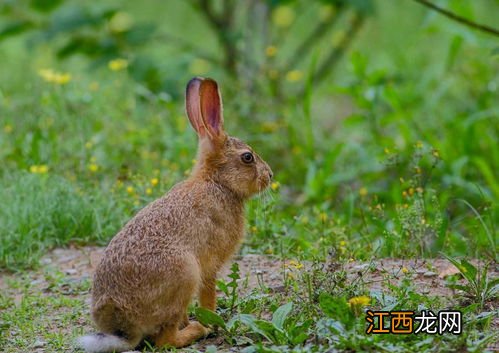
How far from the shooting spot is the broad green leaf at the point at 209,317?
4.66m

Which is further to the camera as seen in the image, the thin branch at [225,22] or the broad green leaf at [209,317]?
the thin branch at [225,22]

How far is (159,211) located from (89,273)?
1256 millimetres

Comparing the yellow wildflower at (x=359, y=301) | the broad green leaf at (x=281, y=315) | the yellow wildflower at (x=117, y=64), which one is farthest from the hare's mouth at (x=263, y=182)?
the yellow wildflower at (x=117, y=64)

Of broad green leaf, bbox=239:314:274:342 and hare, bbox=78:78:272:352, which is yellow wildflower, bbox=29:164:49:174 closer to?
hare, bbox=78:78:272:352

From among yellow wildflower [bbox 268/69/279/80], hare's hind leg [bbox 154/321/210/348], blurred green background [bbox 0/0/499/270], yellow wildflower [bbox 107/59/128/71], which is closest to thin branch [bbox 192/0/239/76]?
blurred green background [bbox 0/0/499/270]

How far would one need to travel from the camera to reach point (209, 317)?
4.68 metres

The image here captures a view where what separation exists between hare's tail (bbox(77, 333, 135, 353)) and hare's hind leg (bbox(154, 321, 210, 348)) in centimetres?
17

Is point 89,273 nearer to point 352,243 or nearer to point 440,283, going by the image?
point 352,243

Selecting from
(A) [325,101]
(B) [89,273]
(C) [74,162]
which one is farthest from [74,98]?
(A) [325,101]

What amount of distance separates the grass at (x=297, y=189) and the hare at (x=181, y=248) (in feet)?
0.58

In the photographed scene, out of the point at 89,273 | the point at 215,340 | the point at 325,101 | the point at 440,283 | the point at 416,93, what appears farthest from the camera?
the point at 325,101

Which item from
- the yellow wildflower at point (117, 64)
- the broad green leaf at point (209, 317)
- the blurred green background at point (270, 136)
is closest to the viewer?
the broad green leaf at point (209, 317)

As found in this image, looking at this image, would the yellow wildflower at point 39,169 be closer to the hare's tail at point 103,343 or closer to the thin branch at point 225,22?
the hare's tail at point 103,343

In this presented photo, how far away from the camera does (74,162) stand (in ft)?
23.2
